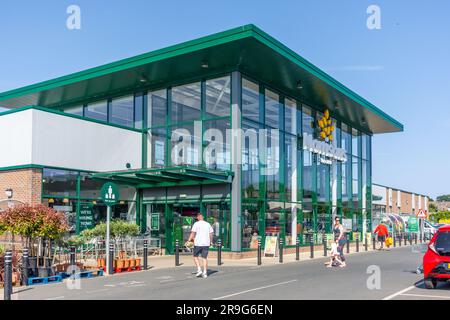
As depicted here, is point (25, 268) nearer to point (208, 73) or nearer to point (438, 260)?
point (438, 260)

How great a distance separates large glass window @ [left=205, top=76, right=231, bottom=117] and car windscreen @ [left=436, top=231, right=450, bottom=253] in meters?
12.6

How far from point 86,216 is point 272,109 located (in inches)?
405

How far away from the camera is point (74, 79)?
2572 cm

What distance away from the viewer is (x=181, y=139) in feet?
82.9

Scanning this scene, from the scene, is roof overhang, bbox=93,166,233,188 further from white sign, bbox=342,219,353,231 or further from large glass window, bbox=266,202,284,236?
white sign, bbox=342,219,353,231

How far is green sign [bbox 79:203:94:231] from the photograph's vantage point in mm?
23312

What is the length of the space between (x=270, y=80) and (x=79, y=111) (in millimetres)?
10803

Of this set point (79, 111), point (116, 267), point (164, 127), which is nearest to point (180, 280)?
point (116, 267)

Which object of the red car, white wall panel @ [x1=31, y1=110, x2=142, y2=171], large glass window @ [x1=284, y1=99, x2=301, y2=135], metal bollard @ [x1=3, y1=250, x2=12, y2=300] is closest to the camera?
metal bollard @ [x1=3, y1=250, x2=12, y2=300]

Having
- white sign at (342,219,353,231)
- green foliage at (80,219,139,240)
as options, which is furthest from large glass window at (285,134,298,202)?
green foliage at (80,219,139,240)

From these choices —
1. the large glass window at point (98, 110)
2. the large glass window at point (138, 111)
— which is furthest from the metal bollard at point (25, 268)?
the large glass window at point (98, 110)

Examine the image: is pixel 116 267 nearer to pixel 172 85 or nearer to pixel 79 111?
pixel 172 85

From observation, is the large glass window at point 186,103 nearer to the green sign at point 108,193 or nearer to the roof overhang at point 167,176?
the roof overhang at point 167,176

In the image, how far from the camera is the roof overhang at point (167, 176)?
72.0ft
